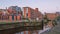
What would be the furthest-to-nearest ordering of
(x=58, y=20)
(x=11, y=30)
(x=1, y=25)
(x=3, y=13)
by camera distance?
(x=11, y=30)
(x=1, y=25)
(x=3, y=13)
(x=58, y=20)

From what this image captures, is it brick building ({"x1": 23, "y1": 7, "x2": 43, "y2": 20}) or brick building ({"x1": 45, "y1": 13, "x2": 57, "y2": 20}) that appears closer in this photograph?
brick building ({"x1": 45, "y1": 13, "x2": 57, "y2": 20})

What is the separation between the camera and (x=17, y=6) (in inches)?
277

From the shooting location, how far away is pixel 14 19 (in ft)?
23.2

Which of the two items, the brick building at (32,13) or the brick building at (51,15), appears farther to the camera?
the brick building at (32,13)

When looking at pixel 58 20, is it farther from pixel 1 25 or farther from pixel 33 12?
pixel 1 25

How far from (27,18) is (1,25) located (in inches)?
59.1

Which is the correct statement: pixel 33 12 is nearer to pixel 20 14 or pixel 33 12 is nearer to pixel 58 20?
pixel 20 14

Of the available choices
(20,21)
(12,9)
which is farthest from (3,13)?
(20,21)

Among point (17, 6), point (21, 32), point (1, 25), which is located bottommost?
point (21, 32)

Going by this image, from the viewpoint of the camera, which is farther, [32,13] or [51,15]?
[32,13]

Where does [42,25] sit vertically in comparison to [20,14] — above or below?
below

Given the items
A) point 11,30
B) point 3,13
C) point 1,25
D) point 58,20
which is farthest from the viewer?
point 11,30

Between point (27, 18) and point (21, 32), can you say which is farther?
point (21, 32)

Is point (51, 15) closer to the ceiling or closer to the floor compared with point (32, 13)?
closer to the floor
